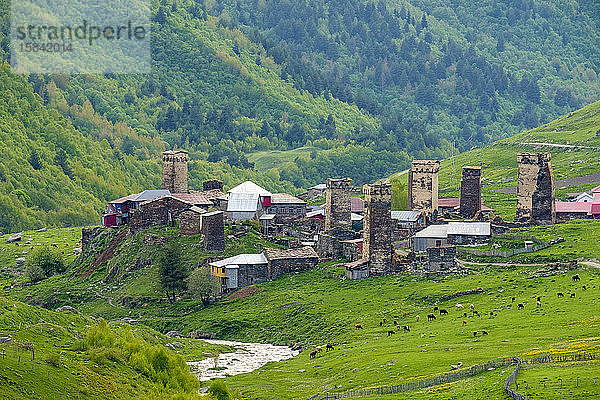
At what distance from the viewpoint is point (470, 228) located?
→ 387ft

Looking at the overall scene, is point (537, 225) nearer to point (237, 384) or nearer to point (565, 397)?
point (237, 384)

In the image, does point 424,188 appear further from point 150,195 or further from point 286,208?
point 150,195

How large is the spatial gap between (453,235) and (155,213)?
31.5 metres

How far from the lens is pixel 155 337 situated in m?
98.9

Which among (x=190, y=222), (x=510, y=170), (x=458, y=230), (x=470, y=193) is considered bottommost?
(x=458, y=230)

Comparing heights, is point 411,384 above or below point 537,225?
below

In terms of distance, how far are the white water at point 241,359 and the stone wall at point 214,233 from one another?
20522mm

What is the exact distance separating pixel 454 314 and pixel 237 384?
19577 millimetres

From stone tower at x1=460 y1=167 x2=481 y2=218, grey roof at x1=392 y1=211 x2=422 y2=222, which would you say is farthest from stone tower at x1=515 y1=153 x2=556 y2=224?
grey roof at x1=392 y1=211 x2=422 y2=222

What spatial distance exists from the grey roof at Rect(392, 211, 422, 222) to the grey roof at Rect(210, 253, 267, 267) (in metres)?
17.7

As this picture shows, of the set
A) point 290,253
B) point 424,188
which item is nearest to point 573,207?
point 424,188

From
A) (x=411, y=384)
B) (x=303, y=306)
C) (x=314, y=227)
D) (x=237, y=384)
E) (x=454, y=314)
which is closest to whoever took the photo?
(x=411, y=384)

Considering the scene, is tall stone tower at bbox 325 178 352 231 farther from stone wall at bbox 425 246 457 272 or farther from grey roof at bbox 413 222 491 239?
stone wall at bbox 425 246 457 272

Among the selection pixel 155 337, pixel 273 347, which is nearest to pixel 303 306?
pixel 273 347
